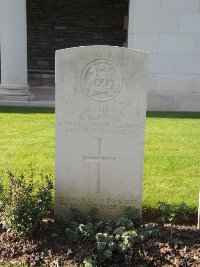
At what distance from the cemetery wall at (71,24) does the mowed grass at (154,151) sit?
7.45 meters

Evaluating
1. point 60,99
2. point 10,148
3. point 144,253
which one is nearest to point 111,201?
point 144,253

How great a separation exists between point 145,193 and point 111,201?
75cm

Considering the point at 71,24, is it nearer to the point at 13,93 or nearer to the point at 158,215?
the point at 13,93

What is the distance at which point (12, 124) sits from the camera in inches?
298

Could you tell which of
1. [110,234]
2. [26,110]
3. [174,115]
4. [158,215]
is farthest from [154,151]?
[26,110]

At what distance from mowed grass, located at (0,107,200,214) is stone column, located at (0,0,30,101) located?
3.78ft

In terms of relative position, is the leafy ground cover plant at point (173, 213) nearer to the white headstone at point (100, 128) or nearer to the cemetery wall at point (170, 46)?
the white headstone at point (100, 128)

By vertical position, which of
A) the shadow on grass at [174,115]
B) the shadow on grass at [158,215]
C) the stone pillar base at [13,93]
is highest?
the stone pillar base at [13,93]

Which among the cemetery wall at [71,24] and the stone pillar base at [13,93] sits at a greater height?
the cemetery wall at [71,24]

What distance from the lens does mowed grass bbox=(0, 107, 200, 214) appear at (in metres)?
4.55

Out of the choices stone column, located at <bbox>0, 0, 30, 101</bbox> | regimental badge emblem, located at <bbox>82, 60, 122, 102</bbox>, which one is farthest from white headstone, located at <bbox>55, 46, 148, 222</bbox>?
stone column, located at <bbox>0, 0, 30, 101</bbox>

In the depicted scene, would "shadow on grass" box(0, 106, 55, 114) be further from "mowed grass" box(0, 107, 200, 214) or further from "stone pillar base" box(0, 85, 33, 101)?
"stone pillar base" box(0, 85, 33, 101)

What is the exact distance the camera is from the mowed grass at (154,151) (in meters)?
4.55

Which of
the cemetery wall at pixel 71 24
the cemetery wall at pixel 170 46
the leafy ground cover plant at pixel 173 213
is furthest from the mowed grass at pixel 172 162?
the cemetery wall at pixel 71 24
